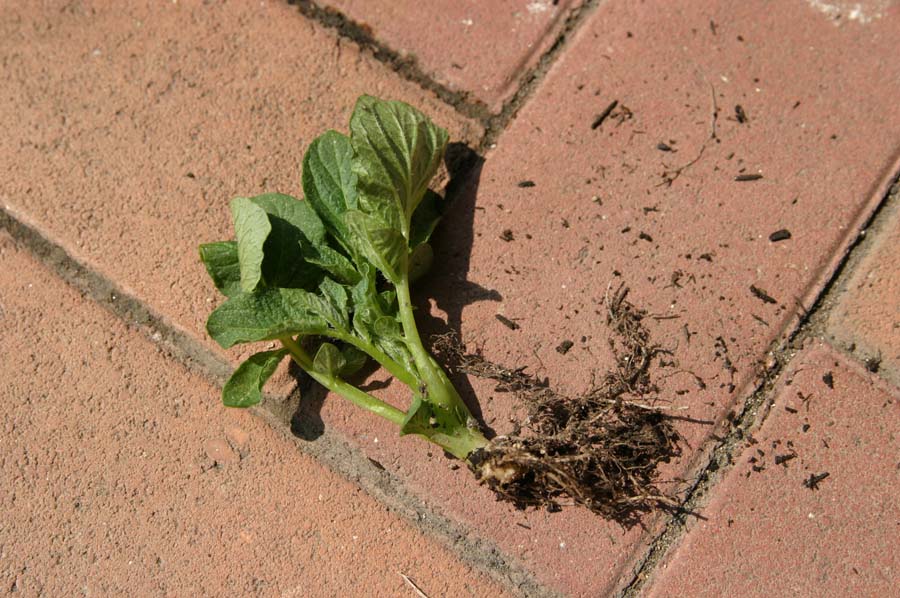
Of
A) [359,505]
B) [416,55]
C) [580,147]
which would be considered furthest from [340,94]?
[359,505]

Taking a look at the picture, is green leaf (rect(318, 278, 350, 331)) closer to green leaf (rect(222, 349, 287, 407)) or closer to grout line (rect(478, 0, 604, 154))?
green leaf (rect(222, 349, 287, 407))

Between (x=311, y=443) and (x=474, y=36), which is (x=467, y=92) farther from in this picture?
(x=311, y=443)

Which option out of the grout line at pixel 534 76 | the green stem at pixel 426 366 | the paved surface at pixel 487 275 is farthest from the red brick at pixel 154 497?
the grout line at pixel 534 76

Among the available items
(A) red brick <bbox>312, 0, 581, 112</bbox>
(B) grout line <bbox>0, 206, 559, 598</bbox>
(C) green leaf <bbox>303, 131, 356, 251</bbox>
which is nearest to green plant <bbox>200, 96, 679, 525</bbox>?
(C) green leaf <bbox>303, 131, 356, 251</bbox>

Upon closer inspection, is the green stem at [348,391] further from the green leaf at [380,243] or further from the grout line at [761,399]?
the grout line at [761,399]

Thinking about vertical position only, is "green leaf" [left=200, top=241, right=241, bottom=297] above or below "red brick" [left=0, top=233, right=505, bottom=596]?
above

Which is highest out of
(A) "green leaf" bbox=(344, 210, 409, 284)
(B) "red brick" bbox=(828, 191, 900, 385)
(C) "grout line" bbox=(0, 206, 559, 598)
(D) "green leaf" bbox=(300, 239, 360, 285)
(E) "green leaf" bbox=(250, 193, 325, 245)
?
(B) "red brick" bbox=(828, 191, 900, 385)
